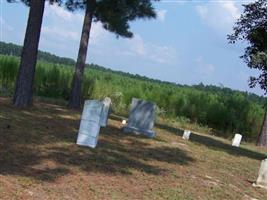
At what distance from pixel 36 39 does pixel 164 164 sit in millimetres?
6416

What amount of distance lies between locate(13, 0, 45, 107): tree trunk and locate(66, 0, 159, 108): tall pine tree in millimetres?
4436

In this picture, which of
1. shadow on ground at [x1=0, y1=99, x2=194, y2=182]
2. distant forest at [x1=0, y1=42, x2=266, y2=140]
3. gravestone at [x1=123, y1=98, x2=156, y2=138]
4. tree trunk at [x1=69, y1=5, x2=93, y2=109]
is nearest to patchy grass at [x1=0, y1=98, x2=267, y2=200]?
shadow on ground at [x1=0, y1=99, x2=194, y2=182]

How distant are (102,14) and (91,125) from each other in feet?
32.0

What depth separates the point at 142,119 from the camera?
16.1 meters

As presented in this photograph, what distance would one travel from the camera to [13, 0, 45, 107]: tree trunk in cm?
1578

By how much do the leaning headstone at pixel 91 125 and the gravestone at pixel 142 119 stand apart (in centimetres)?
428

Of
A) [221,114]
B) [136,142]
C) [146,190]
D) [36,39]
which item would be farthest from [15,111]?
[221,114]

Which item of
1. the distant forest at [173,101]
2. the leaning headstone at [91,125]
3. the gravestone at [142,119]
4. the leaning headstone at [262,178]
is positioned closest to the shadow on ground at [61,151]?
the leaning headstone at [91,125]

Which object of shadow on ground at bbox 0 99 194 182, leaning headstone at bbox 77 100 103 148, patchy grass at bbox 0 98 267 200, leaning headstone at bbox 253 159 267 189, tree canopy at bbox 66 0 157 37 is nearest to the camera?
patchy grass at bbox 0 98 267 200

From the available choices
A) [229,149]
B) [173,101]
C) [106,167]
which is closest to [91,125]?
[106,167]

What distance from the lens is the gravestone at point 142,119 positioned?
52.1 feet

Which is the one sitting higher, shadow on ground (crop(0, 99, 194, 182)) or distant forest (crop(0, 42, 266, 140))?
shadow on ground (crop(0, 99, 194, 182))

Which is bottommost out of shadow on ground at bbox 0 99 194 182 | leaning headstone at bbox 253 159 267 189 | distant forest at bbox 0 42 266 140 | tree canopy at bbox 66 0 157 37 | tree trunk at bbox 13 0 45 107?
distant forest at bbox 0 42 266 140

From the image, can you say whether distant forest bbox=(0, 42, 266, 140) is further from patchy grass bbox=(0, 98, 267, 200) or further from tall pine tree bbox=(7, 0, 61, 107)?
patchy grass bbox=(0, 98, 267, 200)
